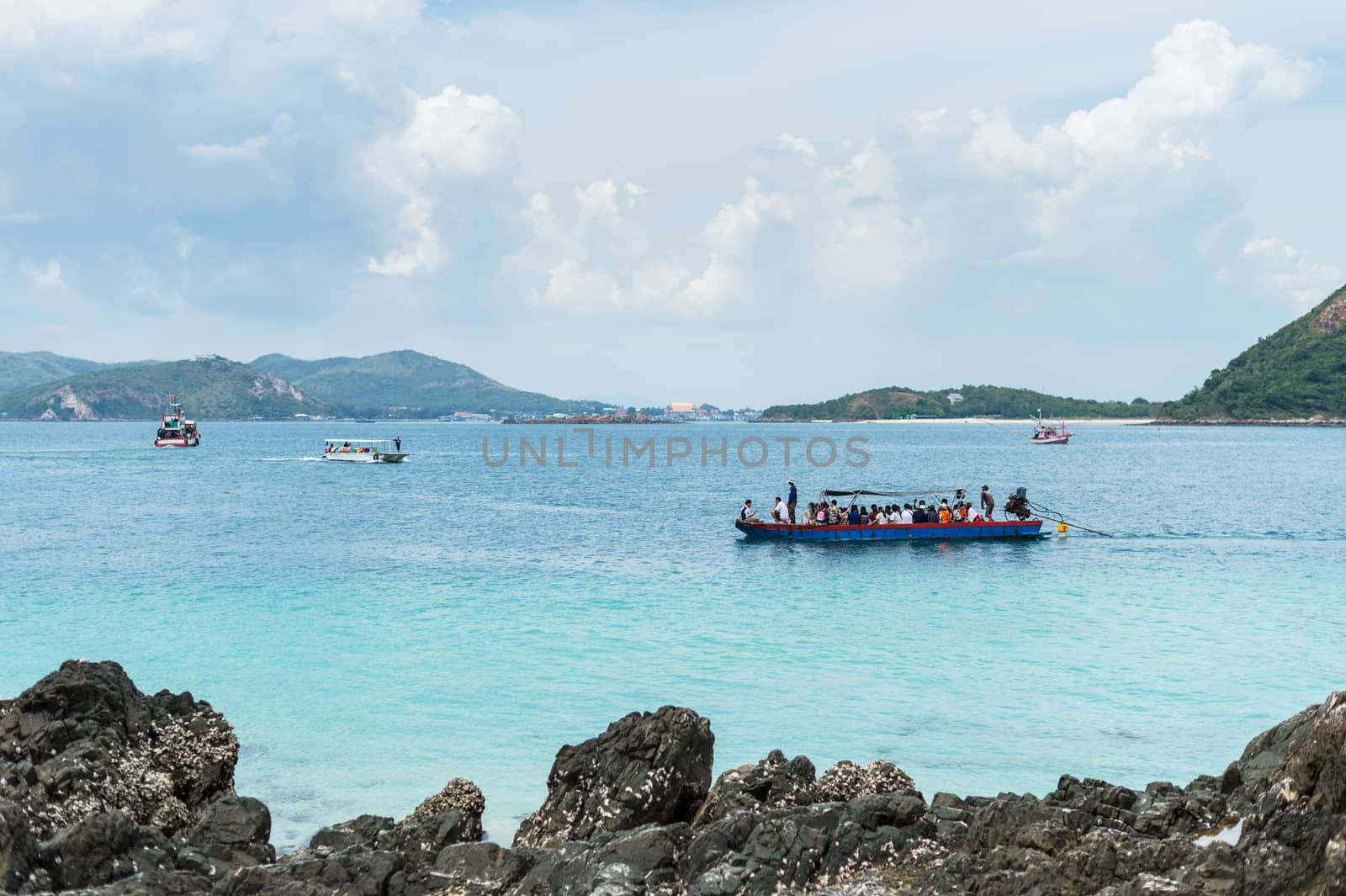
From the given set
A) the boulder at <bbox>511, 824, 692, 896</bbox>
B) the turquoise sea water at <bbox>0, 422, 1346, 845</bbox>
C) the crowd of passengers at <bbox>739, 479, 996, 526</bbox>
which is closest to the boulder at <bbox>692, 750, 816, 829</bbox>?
the boulder at <bbox>511, 824, 692, 896</bbox>

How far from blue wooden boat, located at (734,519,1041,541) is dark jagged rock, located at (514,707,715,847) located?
29304mm

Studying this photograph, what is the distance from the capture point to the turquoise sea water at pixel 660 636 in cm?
1659

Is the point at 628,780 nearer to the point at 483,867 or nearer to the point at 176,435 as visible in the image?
the point at 483,867

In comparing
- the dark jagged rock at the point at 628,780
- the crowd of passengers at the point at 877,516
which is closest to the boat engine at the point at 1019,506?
the crowd of passengers at the point at 877,516

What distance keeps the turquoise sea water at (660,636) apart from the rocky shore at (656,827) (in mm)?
2231

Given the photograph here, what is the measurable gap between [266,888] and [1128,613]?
24422mm

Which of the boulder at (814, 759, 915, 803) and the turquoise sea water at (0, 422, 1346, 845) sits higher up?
the boulder at (814, 759, 915, 803)

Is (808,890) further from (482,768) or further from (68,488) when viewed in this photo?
(68,488)

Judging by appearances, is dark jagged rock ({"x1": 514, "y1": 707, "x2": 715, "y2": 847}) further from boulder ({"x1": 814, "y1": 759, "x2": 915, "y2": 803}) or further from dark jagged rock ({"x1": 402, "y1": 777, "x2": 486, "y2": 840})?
boulder ({"x1": 814, "y1": 759, "x2": 915, "y2": 803})

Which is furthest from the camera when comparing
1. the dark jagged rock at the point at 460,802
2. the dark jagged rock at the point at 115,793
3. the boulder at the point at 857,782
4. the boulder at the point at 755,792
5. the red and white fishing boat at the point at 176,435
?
the red and white fishing boat at the point at 176,435

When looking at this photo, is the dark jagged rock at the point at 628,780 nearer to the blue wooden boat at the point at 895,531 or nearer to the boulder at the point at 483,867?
the boulder at the point at 483,867

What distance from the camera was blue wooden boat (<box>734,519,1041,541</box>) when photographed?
41531 millimetres

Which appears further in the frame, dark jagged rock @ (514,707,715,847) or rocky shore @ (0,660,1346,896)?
dark jagged rock @ (514,707,715,847)

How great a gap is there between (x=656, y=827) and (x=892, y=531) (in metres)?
33.2
